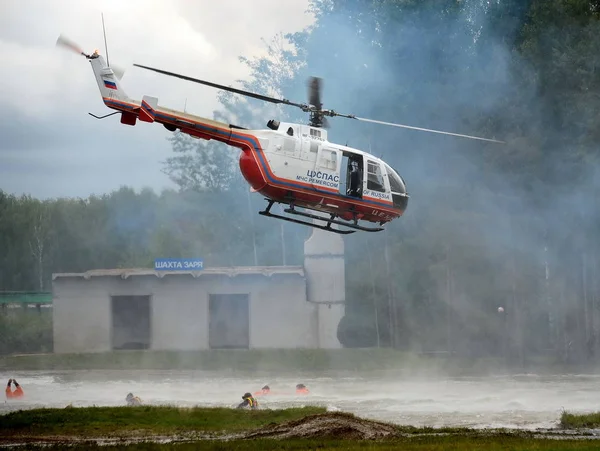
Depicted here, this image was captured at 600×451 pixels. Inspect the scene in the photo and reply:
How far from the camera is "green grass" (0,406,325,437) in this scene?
1028 inches

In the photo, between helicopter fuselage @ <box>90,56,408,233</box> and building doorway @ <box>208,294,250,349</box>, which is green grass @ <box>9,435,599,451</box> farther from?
building doorway @ <box>208,294,250,349</box>

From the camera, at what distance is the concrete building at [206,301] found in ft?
166

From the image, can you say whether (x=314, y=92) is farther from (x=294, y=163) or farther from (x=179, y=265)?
(x=179, y=265)

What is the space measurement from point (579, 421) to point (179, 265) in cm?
2889

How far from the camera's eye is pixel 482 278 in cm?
5178

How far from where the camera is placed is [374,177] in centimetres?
2706

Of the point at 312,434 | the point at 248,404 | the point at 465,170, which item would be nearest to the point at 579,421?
the point at 312,434

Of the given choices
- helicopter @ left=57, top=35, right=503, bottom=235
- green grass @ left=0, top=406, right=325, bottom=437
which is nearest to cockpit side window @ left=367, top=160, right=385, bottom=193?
helicopter @ left=57, top=35, right=503, bottom=235

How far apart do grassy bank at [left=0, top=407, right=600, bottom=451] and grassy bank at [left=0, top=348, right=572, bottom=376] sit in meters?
18.1

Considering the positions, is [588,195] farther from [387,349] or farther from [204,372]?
[204,372]

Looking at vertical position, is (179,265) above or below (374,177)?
below

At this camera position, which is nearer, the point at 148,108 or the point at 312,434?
the point at 312,434

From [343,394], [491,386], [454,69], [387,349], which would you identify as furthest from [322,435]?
[454,69]

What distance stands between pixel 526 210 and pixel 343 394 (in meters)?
16.7
